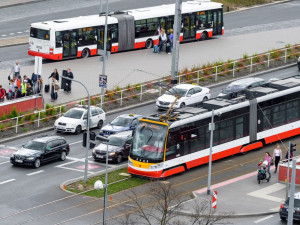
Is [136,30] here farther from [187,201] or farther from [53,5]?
[187,201]

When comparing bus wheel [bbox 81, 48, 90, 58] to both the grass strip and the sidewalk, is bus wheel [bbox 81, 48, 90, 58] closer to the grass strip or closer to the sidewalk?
the grass strip

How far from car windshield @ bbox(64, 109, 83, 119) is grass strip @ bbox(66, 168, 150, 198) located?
277 inches

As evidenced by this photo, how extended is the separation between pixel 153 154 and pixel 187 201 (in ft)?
13.1

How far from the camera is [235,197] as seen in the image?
47.4 metres

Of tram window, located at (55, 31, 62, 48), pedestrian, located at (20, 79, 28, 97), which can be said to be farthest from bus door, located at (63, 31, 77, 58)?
pedestrian, located at (20, 79, 28, 97)

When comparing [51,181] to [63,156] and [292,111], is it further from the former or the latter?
[292,111]

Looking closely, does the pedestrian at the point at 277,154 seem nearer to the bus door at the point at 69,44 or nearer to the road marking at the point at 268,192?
the road marking at the point at 268,192

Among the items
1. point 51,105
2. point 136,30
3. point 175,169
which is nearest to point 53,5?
point 136,30

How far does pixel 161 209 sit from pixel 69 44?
2881 centimetres

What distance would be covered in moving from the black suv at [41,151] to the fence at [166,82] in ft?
17.6

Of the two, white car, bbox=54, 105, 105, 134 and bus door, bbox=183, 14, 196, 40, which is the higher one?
bus door, bbox=183, 14, 196, 40

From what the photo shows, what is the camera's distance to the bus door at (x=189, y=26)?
78250 mm

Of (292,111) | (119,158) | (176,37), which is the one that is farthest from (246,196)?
(176,37)

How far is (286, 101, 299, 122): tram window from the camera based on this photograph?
56750mm
